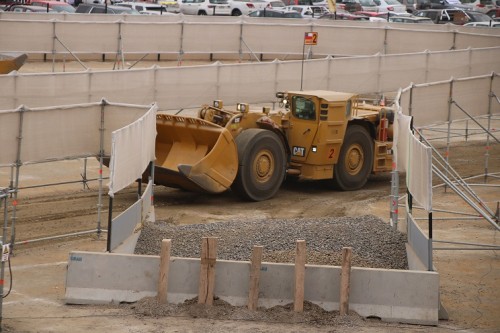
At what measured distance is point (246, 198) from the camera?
79.4ft

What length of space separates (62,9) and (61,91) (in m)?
25.1

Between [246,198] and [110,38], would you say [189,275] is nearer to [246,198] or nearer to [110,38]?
[246,198]

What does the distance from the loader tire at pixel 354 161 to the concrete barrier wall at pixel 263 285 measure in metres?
9.59

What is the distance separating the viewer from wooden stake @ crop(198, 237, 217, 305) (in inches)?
624

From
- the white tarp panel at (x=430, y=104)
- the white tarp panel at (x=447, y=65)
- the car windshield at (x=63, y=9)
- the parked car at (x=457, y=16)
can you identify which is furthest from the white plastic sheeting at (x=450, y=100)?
the parked car at (x=457, y=16)

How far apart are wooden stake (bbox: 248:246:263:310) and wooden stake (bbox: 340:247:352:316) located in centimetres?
115

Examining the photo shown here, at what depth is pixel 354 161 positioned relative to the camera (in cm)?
2580

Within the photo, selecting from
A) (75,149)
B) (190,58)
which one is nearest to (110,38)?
(190,58)

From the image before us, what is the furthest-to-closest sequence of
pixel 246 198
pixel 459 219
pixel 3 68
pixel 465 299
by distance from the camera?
pixel 3 68 < pixel 246 198 < pixel 459 219 < pixel 465 299

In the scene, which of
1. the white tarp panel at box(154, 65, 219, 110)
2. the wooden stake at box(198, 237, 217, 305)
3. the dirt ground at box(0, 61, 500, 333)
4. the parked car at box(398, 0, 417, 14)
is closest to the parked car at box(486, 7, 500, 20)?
the parked car at box(398, 0, 417, 14)

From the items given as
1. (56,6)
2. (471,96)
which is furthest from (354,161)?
(56,6)

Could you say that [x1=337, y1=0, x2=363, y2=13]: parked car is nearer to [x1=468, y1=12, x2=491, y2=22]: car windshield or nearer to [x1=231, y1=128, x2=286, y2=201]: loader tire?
[x1=468, y1=12, x2=491, y2=22]: car windshield

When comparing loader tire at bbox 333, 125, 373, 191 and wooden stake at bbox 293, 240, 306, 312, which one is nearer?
wooden stake at bbox 293, 240, 306, 312

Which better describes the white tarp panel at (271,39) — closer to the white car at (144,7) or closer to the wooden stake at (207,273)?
the white car at (144,7)
